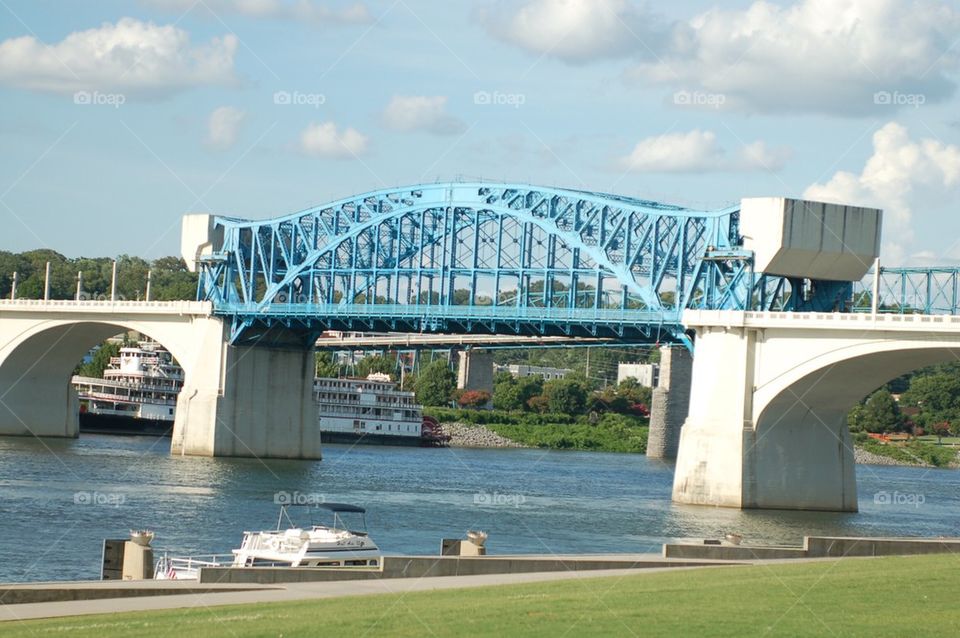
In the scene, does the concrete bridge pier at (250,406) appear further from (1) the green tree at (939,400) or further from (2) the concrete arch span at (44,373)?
(1) the green tree at (939,400)

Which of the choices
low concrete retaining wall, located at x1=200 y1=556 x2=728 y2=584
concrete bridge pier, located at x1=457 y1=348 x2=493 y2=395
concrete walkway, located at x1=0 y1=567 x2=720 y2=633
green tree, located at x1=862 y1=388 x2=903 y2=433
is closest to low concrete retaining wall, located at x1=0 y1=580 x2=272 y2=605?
concrete walkway, located at x1=0 y1=567 x2=720 y2=633

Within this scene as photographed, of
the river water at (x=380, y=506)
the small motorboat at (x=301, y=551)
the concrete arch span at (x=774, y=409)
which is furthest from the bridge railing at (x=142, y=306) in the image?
the small motorboat at (x=301, y=551)

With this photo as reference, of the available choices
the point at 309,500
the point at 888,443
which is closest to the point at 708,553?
the point at 309,500

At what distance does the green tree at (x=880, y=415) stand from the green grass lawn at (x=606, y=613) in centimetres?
14889

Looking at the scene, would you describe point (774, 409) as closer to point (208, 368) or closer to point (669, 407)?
point (208, 368)

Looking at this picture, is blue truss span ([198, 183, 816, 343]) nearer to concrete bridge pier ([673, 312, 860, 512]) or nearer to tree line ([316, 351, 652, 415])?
concrete bridge pier ([673, 312, 860, 512])

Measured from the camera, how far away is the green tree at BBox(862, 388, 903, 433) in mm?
177625

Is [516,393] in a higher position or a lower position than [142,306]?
lower

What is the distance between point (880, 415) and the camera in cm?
17788

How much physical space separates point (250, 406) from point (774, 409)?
4423cm

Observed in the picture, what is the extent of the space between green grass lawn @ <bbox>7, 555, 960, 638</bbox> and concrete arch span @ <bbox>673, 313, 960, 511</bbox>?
151ft

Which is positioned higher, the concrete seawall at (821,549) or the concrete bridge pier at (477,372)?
the concrete bridge pier at (477,372)

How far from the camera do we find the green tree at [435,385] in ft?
613

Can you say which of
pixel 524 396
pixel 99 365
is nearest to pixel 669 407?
pixel 524 396
